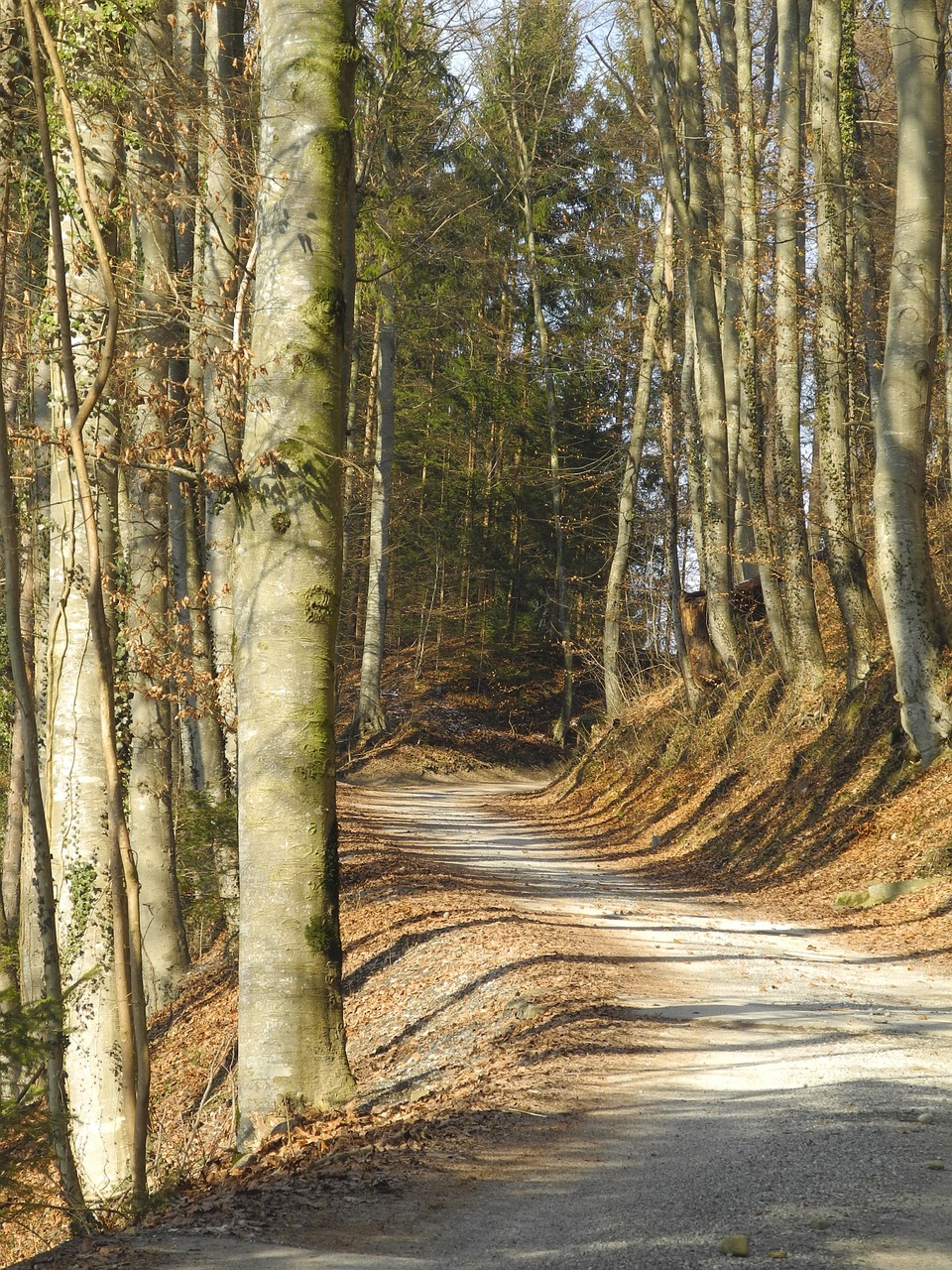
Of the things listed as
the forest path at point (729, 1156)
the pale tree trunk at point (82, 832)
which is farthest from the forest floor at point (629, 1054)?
the pale tree trunk at point (82, 832)

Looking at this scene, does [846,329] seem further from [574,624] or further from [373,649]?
[574,624]

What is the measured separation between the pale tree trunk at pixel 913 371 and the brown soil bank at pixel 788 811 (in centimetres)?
118

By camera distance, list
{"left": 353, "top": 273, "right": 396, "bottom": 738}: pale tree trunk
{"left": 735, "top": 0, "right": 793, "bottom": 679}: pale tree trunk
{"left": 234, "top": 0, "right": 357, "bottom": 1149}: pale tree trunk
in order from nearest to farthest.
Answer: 1. {"left": 234, "top": 0, "right": 357, "bottom": 1149}: pale tree trunk
2. {"left": 735, "top": 0, "right": 793, "bottom": 679}: pale tree trunk
3. {"left": 353, "top": 273, "right": 396, "bottom": 738}: pale tree trunk

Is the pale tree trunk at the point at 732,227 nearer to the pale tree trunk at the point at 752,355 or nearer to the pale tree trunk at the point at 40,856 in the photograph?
the pale tree trunk at the point at 752,355

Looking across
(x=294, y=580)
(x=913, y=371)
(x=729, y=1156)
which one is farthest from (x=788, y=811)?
(x=729, y=1156)

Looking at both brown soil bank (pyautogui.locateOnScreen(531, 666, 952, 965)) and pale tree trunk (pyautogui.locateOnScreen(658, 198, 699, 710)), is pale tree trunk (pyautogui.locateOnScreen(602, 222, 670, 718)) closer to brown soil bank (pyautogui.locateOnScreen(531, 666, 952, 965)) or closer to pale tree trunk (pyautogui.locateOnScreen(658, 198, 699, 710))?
pale tree trunk (pyautogui.locateOnScreen(658, 198, 699, 710))

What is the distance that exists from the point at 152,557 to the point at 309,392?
4.45 meters

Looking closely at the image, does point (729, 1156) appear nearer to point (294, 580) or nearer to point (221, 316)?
point (294, 580)

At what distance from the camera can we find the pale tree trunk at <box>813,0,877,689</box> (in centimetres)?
1419

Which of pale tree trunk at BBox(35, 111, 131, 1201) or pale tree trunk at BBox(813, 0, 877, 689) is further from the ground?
pale tree trunk at BBox(813, 0, 877, 689)

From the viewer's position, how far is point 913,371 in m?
11.5

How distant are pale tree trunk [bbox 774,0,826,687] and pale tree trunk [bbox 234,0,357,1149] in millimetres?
10658

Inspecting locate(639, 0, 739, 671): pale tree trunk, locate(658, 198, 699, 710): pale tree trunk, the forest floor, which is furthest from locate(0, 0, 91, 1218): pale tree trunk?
locate(658, 198, 699, 710): pale tree trunk

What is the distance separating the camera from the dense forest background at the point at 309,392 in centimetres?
568
